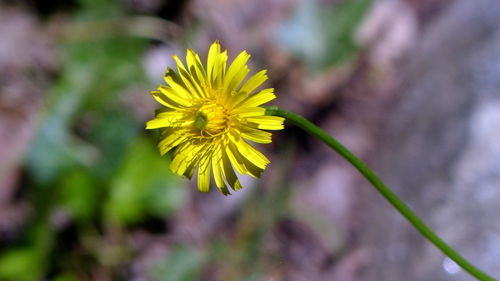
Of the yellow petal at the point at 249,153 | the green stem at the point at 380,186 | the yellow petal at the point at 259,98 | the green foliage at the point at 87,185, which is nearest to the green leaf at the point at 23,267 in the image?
the green foliage at the point at 87,185

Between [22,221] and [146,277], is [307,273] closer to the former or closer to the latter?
[146,277]

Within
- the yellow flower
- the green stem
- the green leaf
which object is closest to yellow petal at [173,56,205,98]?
the yellow flower

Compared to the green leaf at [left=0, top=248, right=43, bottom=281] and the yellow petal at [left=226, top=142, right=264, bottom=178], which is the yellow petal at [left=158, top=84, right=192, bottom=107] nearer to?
the yellow petal at [left=226, top=142, right=264, bottom=178]

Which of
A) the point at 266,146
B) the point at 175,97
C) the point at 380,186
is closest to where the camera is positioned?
the point at 380,186

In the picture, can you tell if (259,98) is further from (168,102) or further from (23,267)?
(23,267)

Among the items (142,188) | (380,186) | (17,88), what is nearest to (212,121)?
(380,186)

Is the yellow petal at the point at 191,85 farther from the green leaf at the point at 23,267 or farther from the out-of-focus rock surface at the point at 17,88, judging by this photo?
the out-of-focus rock surface at the point at 17,88

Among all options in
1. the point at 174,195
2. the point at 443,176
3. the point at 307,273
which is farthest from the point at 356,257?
the point at 174,195
